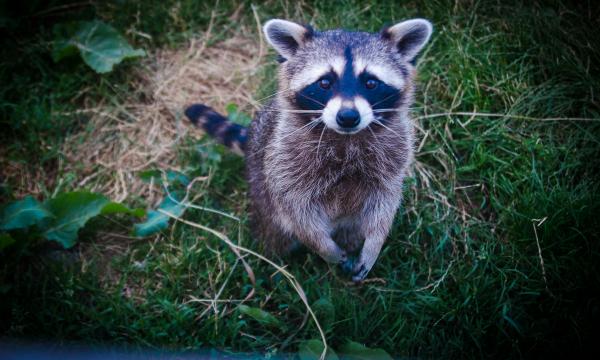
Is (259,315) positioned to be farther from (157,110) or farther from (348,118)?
(157,110)

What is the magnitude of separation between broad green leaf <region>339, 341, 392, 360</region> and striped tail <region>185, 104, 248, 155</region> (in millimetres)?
1552

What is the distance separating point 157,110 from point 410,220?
217cm

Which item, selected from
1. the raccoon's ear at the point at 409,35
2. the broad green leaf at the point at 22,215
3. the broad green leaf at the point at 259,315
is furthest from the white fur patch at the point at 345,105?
the broad green leaf at the point at 22,215

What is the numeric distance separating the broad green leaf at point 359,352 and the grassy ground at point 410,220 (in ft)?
0.59

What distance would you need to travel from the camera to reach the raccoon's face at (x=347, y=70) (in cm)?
265

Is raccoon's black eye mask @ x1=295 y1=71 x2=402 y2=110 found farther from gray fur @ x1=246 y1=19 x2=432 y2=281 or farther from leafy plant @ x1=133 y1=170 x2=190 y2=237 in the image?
leafy plant @ x1=133 y1=170 x2=190 y2=237

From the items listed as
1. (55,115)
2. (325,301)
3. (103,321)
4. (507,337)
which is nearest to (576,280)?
(507,337)

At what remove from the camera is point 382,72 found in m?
2.81

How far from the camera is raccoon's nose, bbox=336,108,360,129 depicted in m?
2.56

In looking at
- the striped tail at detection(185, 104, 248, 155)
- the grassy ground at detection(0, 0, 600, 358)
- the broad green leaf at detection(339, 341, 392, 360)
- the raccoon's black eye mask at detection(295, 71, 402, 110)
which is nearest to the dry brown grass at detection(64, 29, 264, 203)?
the grassy ground at detection(0, 0, 600, 358)

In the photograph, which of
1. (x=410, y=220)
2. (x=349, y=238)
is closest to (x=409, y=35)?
(x=410, y=220)

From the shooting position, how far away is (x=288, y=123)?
3102 mm

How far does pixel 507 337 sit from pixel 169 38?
3403mm

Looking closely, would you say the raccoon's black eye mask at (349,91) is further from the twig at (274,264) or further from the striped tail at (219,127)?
the twig at (274,264)
